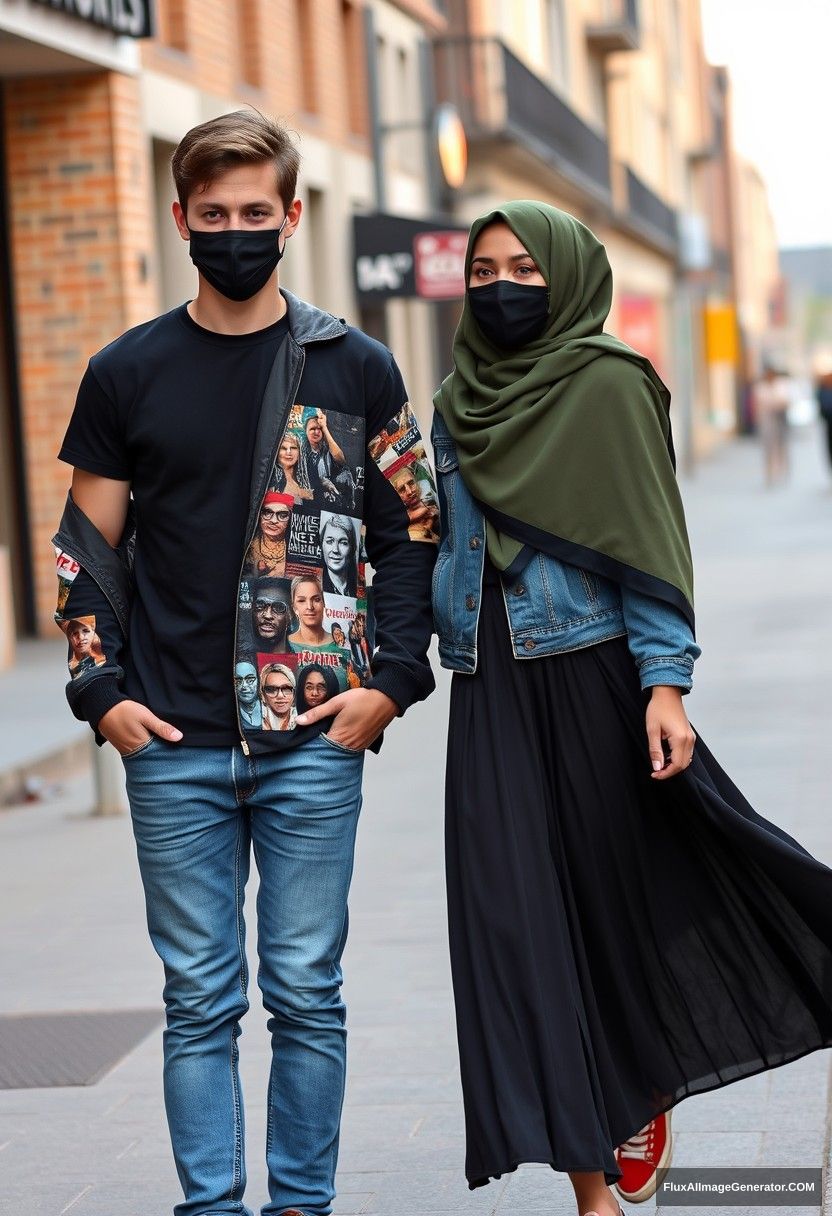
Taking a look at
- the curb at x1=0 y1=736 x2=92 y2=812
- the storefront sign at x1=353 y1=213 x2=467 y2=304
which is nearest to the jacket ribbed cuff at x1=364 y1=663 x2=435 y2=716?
the curb at x1=0 y1=736 x2=92 y2=812

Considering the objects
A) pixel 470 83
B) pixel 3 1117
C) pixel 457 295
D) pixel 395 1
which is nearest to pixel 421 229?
pixel 457 295

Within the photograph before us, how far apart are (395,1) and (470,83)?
2.66 metres

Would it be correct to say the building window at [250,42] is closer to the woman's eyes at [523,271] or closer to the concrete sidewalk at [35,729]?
the concrete sidewalk at [35,729]

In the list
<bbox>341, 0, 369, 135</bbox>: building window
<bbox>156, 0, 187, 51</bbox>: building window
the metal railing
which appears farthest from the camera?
the metal railing

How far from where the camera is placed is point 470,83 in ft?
94.1

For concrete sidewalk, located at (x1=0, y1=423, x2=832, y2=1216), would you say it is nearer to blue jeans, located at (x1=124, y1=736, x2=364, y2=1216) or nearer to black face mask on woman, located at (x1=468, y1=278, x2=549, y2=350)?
blue jeans, located at (x1=124, y1=736, x2=364, y2=1216)

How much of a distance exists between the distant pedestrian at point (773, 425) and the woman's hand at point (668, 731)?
32.7 m

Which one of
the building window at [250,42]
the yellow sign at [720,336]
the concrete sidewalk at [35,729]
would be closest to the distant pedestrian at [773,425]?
the yellow sign at [720,336]

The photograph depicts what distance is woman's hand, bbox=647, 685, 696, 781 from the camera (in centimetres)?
380

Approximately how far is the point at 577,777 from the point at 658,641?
11.6 inches

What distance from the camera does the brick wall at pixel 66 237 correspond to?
15500mm

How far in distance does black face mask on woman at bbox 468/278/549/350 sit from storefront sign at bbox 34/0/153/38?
10.7 m

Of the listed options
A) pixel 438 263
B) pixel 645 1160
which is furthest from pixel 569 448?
pixel 438 263

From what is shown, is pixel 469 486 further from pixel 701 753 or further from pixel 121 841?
pixel 121 841
